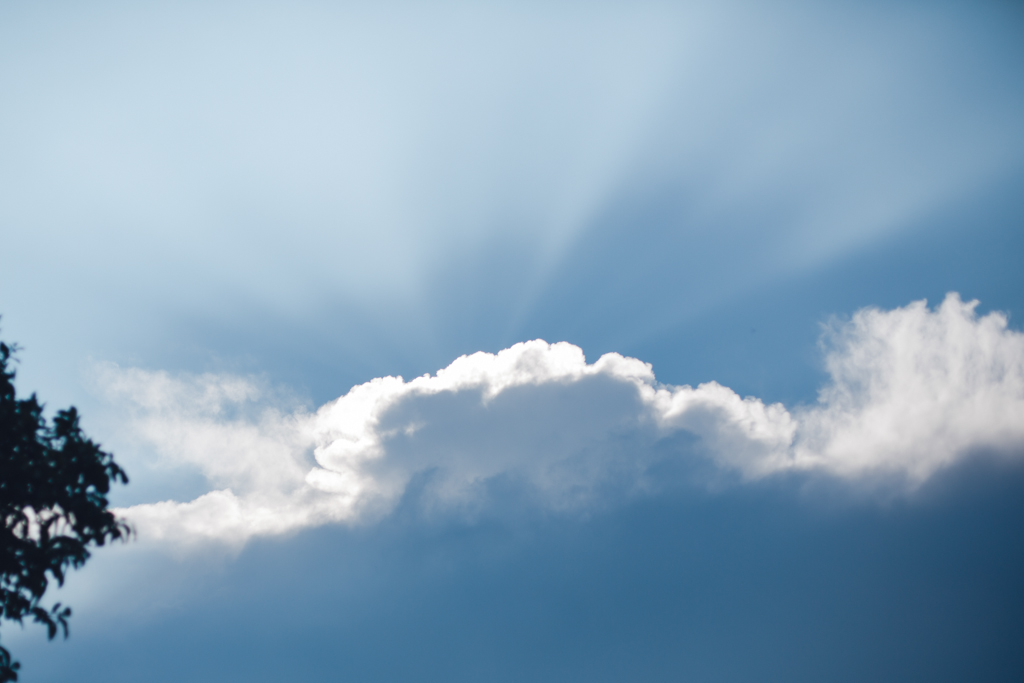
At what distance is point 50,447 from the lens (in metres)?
21.3

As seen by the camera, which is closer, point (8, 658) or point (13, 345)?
point (8, 658)

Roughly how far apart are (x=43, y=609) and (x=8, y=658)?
76.9 inches

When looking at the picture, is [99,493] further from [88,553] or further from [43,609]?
[43,609]

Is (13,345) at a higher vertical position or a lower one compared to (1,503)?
higher

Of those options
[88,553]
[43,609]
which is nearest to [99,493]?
[88,553]

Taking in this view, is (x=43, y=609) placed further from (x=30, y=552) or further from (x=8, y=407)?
(x=8, y=407)

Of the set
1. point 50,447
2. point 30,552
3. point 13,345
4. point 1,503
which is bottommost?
point 30,552

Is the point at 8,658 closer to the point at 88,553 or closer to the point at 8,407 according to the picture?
the point at 88,553

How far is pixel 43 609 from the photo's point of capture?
20547mm

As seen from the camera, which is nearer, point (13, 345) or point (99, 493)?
point (99, 493)

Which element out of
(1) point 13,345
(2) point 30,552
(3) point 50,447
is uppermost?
(1) point 13,345

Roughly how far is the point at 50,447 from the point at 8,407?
1843 millimetres

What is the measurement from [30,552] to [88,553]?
162 centimetres

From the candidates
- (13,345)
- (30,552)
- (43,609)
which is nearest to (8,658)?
(43,609)
